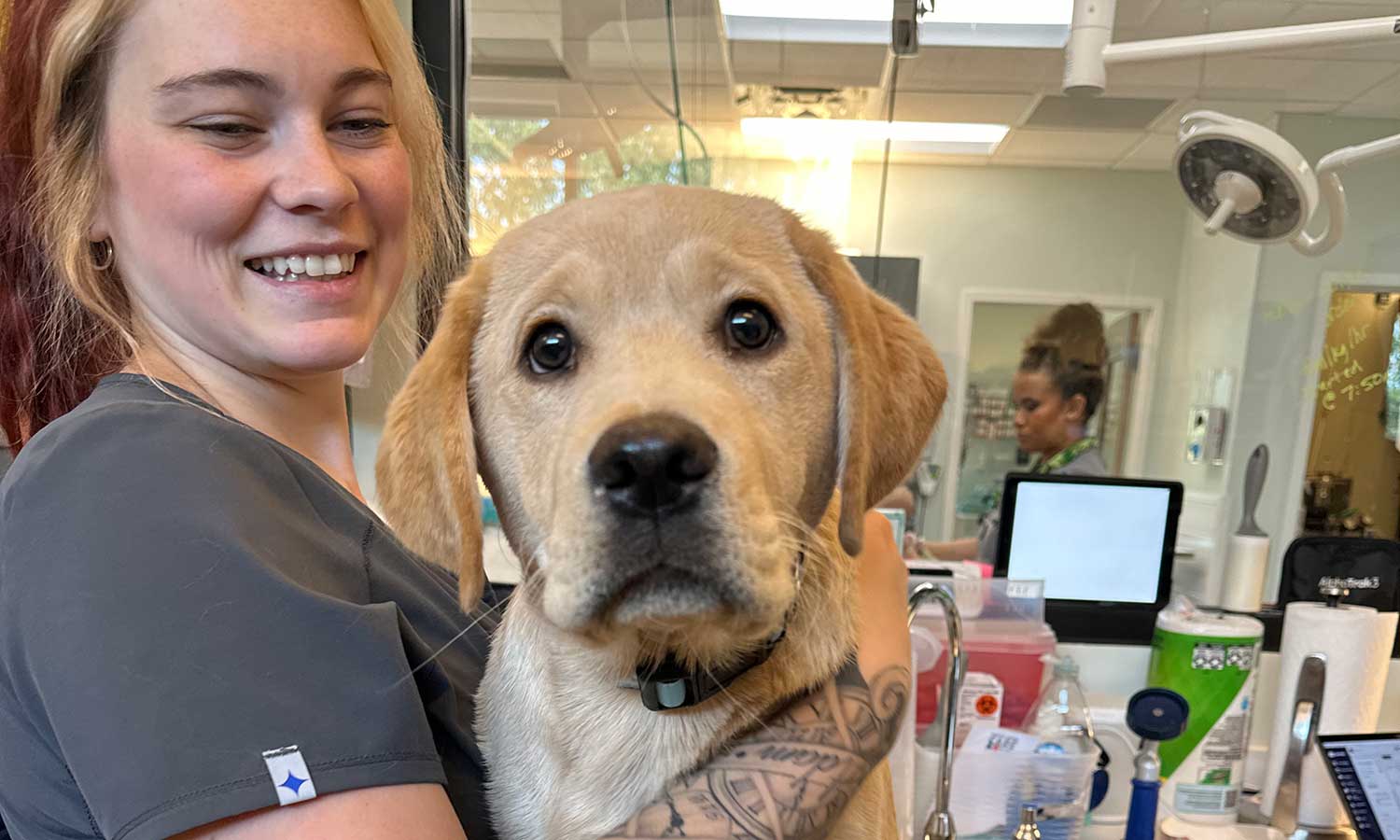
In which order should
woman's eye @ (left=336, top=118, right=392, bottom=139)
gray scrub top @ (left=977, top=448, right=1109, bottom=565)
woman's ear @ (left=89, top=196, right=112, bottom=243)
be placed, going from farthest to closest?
gray scrub top @ (left=977, top=448, right=1109, bottom=565) < woman's eye @ (left=336, top=118, right=392, bottom=139) < woman's ear @ (left=89, top=196, right=112, bottom=243)

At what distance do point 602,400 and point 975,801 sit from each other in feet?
5.53

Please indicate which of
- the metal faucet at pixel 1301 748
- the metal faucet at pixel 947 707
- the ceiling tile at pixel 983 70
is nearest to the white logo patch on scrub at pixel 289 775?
the metal faucet at pixel 947 707

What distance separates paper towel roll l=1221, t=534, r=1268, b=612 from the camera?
8.86 ft

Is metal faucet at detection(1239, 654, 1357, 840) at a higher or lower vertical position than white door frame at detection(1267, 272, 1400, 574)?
lower

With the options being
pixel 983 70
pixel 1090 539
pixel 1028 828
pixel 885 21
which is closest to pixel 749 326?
pixel 1028 828

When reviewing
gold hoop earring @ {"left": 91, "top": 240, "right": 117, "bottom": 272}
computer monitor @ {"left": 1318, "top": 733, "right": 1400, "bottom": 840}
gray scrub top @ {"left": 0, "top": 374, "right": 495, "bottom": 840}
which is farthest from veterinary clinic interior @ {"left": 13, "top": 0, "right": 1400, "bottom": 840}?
gold hoop earring @ {"left": 91, "top": 240, "right": 117, "bottom": 272}

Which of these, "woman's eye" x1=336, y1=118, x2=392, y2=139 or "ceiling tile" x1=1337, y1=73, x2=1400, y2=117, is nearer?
"woman's eye" x1=336, y1=118, x2=392, y2=139

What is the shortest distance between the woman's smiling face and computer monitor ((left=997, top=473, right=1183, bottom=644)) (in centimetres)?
204

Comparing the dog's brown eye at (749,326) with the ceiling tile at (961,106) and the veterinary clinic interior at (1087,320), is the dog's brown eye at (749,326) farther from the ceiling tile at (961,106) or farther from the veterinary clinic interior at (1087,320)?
the ceiling tile at (961,106)

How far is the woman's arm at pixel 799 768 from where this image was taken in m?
0.99

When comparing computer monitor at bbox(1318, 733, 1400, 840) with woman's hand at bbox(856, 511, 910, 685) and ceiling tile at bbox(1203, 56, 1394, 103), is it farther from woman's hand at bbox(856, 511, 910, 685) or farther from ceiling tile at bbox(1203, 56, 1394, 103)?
ceiling tile at bbox(1203, 56, 1394, 103)

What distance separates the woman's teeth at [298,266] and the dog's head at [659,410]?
0.72 ft

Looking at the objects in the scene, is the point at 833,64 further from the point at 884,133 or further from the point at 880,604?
the point at 880,604

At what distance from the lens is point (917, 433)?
48.4 inches
